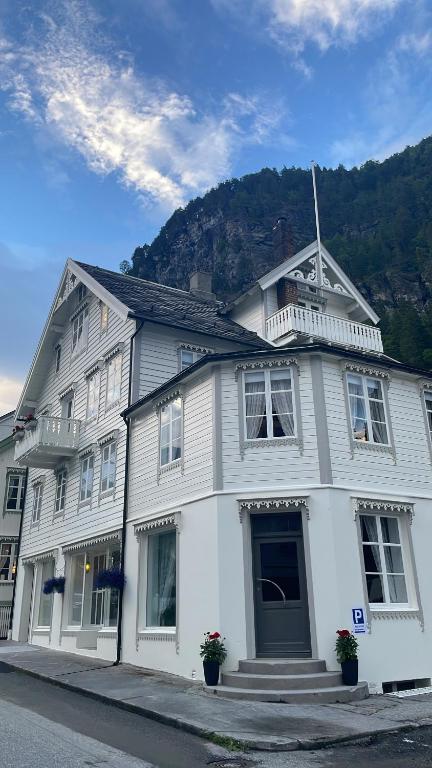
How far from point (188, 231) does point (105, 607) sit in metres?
119

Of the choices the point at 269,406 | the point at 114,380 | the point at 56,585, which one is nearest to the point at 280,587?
the point at 269,406

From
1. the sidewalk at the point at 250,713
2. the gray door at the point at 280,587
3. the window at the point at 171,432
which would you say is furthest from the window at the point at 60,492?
the gray door at the point at 280,587

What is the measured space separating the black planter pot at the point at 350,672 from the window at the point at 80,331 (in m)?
14.9

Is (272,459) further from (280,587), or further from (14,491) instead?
(14,491)

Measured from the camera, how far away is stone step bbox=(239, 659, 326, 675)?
37.2 ft

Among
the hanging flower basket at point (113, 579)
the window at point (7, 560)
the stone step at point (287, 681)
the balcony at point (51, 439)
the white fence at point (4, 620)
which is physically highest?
the balcony at point (51, 439)

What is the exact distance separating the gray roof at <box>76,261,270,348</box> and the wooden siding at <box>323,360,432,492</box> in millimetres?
6017

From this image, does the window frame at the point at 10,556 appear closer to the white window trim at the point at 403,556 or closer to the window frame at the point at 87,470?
the window frame at the point at 87,470

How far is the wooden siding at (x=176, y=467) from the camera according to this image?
548 inches

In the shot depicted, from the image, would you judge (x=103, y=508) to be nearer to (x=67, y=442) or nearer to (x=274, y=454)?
(x=67, y=442)

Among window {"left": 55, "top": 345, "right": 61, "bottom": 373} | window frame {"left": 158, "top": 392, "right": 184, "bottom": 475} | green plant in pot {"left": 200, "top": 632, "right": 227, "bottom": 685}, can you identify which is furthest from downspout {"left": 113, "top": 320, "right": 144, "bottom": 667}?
window {"left": 55, "top": 345, "right": 61, "bottom": 373}

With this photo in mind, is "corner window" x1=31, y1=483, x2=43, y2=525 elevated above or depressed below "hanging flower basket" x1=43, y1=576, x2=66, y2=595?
above

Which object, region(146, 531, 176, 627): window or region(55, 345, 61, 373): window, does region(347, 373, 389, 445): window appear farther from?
region(55, 345, 61, 373): window

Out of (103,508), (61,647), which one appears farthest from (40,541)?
(103,508)
